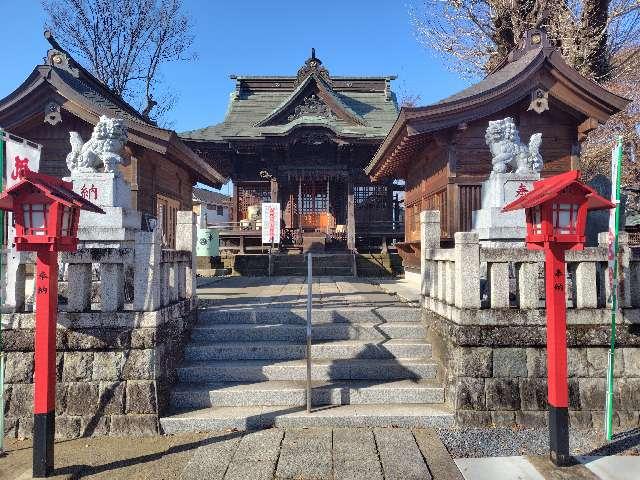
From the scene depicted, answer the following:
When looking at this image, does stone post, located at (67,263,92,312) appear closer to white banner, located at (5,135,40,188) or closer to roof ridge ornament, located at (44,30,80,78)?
white banner, located at (5,135,40,188)

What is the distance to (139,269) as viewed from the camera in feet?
15.4

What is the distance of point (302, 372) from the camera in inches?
203

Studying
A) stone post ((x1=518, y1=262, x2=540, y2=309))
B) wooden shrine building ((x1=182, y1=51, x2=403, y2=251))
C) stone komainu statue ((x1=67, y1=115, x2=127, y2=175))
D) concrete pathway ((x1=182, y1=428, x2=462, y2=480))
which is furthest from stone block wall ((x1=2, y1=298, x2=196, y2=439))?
wooden shrine building ((x1=182, y1=51, x2=403, y2=251))

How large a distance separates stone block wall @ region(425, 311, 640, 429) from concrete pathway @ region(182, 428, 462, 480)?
0.71 metres

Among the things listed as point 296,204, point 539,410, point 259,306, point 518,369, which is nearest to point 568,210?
point 518,369

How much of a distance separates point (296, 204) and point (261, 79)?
9297 millimetres

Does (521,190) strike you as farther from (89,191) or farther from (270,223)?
(270,223)

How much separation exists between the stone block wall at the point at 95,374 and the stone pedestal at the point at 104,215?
7.19 ft

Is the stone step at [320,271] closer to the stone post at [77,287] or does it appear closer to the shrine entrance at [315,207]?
the shrine entrance at [315,207]

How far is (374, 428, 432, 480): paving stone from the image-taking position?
11.7ft

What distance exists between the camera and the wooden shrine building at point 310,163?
1734cm

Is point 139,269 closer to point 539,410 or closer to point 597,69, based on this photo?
point 539,410

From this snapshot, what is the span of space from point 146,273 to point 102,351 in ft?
3.34

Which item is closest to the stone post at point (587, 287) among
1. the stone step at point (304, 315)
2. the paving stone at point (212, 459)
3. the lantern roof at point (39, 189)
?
Answer: the stone step at point (304, 315)
